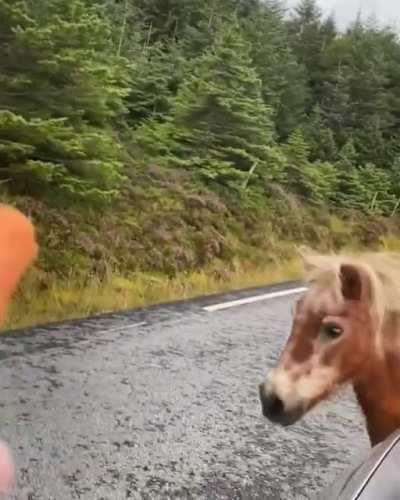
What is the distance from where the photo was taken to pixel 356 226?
1.78 meters

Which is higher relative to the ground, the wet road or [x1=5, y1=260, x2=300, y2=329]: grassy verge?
[x1=5, y1=260, x2=300, y2=329]: grassy verge

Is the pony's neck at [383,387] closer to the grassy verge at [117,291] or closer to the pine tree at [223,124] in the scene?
the grassy verge at [117,291]

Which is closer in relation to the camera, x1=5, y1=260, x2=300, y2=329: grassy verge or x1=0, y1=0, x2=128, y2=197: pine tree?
x1=5, y1=260, x2=300, y2=329: grassy verge

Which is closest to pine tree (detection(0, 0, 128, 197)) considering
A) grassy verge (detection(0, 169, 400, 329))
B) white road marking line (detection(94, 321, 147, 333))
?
grassy verge (detection(0, 169, 400, 329))

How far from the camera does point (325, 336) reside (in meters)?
0.87

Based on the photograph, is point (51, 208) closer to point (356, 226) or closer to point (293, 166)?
point (293, 166)

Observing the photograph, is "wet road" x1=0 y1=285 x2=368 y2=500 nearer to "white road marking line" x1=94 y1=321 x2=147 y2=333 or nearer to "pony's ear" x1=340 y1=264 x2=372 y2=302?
"white road marking line" x1=94 y1=321 x2=147 y2=333

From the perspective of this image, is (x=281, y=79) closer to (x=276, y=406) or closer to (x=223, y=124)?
(x=223, y=124)

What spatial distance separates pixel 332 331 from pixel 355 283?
0.26ft

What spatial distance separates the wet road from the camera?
1548mm

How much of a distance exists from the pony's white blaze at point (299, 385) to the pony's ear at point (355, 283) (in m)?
0.12

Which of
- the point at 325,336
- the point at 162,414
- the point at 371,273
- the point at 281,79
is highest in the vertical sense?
the point at 281,79

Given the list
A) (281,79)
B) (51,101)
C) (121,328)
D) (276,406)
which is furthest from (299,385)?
(51,101)

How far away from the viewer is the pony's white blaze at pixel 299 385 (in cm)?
88
